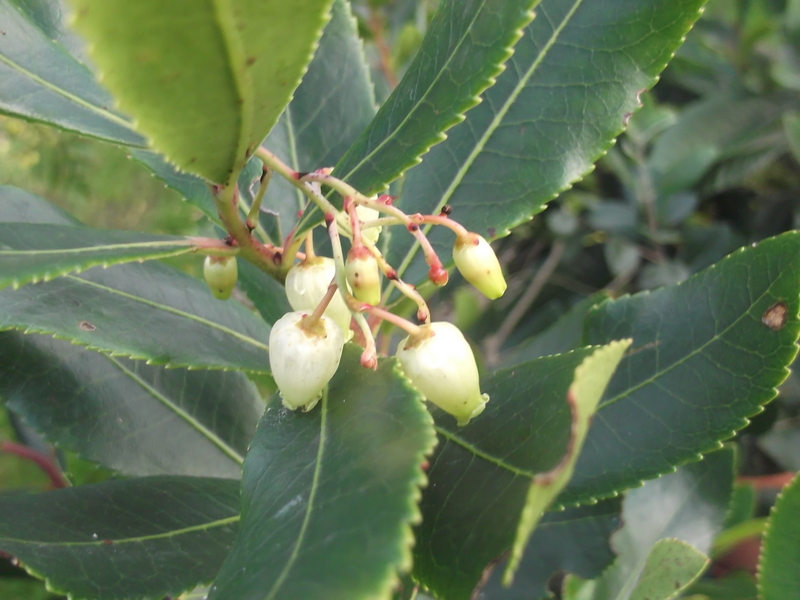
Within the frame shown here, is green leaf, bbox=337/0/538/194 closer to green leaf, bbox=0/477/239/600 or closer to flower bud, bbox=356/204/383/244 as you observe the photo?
flower bud, bbox=356/204/383/244

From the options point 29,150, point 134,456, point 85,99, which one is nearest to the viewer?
point 85,99

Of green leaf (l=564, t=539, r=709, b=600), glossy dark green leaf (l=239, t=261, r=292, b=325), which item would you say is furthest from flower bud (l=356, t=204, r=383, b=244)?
green leaf (l=564, t=539, r=709, b=600)

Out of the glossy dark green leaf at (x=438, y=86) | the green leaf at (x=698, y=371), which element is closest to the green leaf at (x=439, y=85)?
the glossy dark green leaf at (x=438, y=86)

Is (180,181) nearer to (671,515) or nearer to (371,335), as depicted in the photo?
(371,335)

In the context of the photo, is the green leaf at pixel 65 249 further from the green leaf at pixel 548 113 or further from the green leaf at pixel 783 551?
the green leaf at pixel 783 551

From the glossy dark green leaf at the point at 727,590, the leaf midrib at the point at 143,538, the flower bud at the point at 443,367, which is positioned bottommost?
the glossy dark green leaf at the point at 727,590

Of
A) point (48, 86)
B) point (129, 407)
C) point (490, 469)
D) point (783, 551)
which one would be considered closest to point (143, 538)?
point (129, 407)

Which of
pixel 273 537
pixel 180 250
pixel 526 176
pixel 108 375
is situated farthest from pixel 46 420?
pixel 526 176

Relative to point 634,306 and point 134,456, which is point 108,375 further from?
point 634,306
